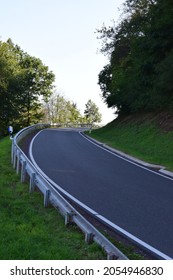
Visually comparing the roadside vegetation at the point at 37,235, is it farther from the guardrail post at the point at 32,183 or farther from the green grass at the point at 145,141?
the green grass at the point at 145,141

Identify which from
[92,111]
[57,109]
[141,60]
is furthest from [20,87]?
[92,111]

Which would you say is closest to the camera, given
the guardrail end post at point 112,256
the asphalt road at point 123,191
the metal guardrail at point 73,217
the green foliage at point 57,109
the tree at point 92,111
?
the guardrail end post at point 112,256

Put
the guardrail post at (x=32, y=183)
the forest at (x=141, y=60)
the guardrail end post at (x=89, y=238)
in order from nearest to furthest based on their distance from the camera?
the guardrail end post at (x=89, y=238) → the guardrail post at (x=32, y=183) → the forest at (x=141, y=60)

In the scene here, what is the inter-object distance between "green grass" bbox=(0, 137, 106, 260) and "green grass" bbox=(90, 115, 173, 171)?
29.4ft

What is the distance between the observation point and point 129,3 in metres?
42.1

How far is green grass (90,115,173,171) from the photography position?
22203 mm

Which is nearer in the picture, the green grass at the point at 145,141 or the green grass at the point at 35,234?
the green grass at the point at 35,234

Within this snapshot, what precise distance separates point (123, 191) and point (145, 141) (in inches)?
672

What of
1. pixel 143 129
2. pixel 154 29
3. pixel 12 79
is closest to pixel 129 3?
pixel 154 29

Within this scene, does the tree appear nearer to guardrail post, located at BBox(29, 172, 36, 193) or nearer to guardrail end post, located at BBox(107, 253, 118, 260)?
guardrail post, located at BBox(29, 172, 36, 193)

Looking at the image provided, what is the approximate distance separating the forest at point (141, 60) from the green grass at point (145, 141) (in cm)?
182

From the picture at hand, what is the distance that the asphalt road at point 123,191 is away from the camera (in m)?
8.38

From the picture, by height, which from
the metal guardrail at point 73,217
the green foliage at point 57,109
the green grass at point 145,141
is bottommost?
the metal guardrail at point 73,217

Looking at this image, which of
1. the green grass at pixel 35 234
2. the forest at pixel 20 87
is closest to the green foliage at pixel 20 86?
the forest at pixel 20 87
